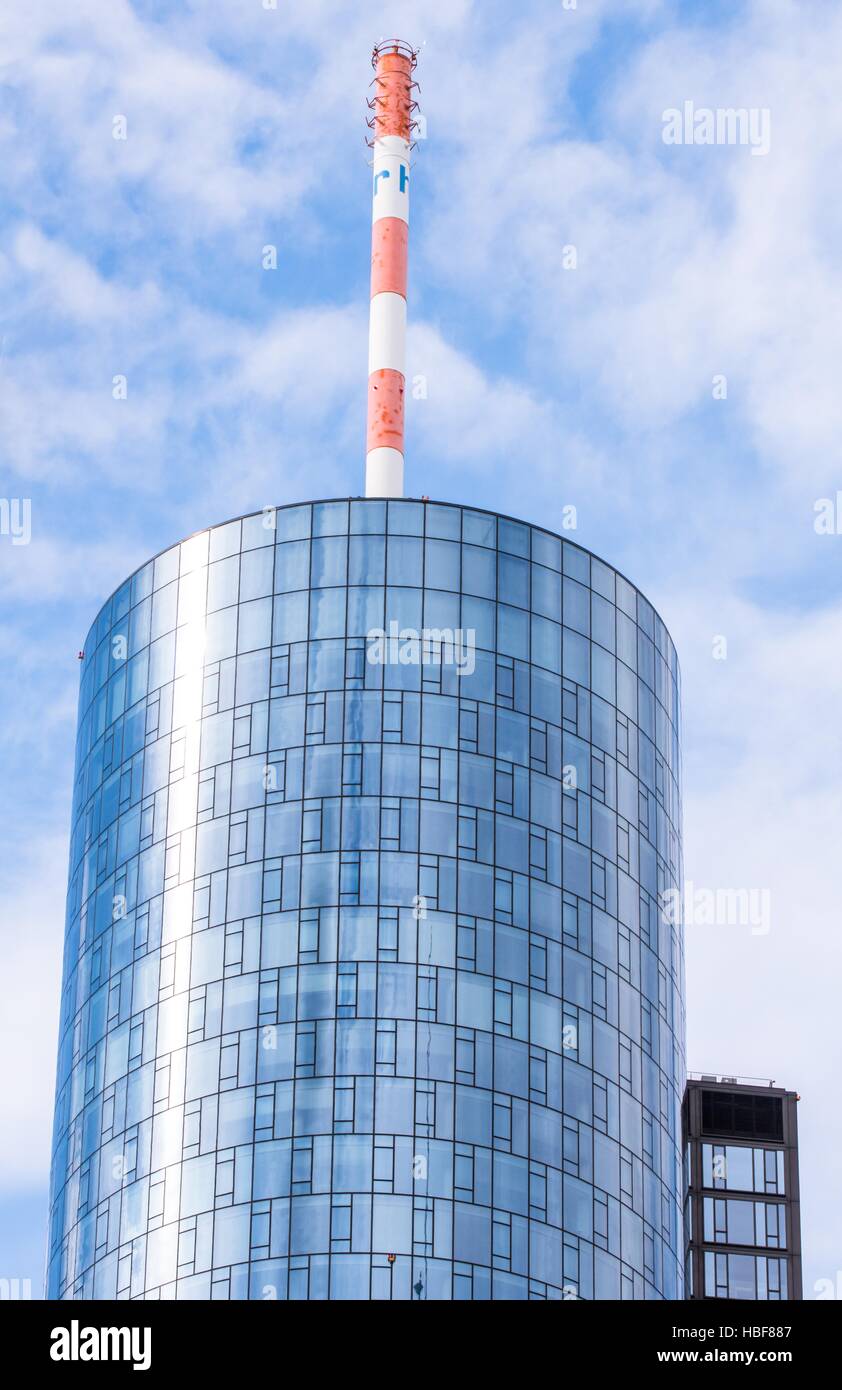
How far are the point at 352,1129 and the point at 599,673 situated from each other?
Answer: 101 ft

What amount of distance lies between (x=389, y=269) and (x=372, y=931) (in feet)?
169

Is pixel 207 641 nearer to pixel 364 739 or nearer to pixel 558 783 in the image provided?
pixel 364 739

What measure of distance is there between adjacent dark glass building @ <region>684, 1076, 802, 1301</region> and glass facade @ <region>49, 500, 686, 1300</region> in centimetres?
3476

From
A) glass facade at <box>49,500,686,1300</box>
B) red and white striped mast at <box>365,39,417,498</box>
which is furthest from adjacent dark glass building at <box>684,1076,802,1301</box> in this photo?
red and white striped mast at <box>365,39,417,498</box>

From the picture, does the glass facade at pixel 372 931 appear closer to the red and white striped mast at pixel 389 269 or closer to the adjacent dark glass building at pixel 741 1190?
the red and white striped mast at pixel 389 269

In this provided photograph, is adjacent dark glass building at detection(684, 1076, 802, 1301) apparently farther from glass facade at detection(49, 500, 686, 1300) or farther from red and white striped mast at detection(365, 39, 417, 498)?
red and white striped mast at detection(365, 39, 417, 498)

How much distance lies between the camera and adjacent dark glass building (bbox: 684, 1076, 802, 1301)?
176 meters

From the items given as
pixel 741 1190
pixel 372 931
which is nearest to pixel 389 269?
pixel 372 931

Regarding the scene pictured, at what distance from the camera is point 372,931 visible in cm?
13075

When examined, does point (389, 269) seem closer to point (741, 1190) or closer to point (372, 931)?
point (372, 931)

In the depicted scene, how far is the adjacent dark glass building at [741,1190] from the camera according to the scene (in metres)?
176

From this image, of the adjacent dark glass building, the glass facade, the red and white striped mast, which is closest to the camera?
the glass facade
